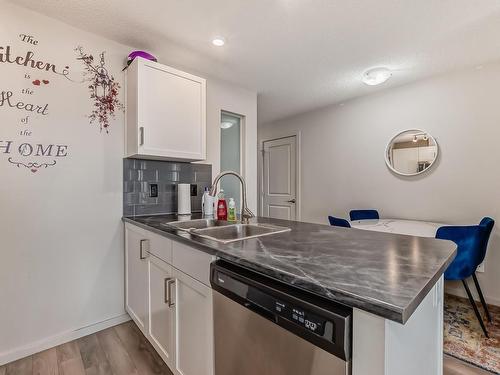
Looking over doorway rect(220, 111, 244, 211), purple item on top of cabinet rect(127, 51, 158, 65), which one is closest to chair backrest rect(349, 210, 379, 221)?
doorway rect(220, 111, 244, 211)

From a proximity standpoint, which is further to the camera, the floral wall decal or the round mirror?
the round mirror

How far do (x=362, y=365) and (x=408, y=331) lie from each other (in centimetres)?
20

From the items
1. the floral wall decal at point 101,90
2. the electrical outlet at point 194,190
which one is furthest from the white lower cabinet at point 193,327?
the floral wall decal at point 101,90

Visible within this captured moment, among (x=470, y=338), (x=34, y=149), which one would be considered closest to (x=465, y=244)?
(x=470, y=338)

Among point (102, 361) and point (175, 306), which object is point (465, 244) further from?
point (102, 361)

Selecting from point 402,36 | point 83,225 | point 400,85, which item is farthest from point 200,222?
point 400,85

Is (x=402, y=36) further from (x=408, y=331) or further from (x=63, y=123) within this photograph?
(x=63, y=123)

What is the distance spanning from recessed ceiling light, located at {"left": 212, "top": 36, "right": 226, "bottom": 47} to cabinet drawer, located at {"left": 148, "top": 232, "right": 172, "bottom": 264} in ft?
5.13

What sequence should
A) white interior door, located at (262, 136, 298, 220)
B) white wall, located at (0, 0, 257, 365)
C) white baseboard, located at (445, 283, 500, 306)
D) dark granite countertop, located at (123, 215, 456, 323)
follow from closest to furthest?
1. dark granite countertop, located at (123, 215, 456, 323)
2. white wall, located at (0, 0, 257, 365)
3. white baseboard, located at (445, 283, 500, 306)
4. white interior door, located at (262, 136, 298, 220)

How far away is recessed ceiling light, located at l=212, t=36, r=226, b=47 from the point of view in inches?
80.0

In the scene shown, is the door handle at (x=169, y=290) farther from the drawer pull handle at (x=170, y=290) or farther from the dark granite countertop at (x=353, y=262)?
the dark granite countertop at (x=353, y=262)

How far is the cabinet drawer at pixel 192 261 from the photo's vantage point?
3.61ft

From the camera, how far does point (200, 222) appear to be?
1.93 meters

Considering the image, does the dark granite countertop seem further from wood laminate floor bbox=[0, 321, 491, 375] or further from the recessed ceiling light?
the recessed ceiling light
